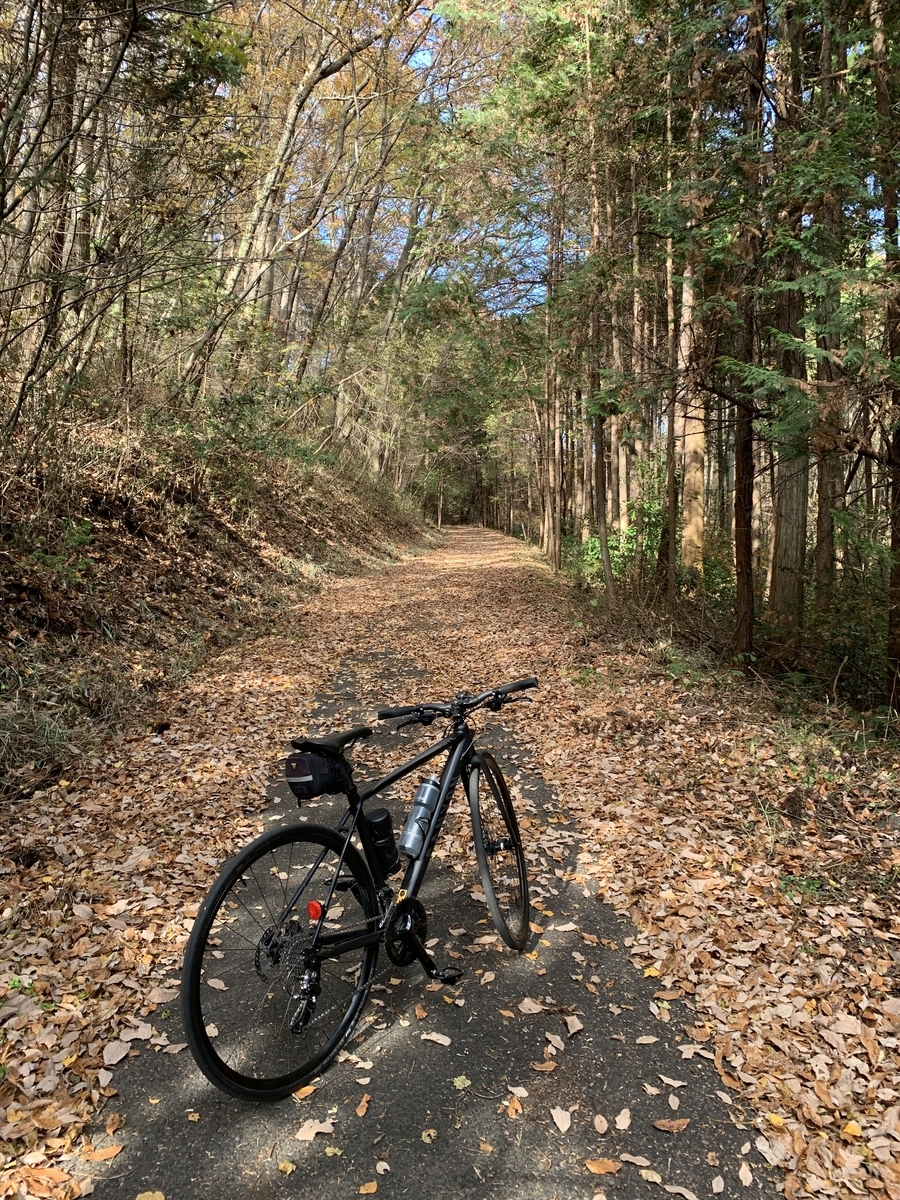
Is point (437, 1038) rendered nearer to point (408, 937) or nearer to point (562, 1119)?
point (408, 937)

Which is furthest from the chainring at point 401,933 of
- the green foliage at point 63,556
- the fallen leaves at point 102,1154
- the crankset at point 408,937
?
the green foliage at point 63,556

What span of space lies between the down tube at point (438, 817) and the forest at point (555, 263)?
4.49m

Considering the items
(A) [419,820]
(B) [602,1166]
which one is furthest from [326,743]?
(B) [602,1166]

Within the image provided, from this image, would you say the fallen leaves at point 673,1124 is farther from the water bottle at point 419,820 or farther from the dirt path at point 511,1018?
the water bottle at point 419,820

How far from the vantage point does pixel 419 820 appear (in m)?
3.15

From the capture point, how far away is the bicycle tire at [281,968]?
2.61m

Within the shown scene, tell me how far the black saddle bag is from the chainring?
2.41 feet

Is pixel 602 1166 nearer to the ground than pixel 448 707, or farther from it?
nearer to the ground

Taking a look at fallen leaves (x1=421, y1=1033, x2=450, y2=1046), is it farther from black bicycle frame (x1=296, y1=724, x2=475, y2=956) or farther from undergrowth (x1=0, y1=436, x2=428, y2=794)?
undergrowth (x1=0, y1=436, x2=428, y2=794)

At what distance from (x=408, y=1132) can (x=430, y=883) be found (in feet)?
5.81

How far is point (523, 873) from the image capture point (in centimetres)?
384

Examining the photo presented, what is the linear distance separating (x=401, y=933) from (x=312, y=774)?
3.20 ft

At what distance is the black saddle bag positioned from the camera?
271 centimetres

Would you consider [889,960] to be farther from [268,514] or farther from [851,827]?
[268,514]
